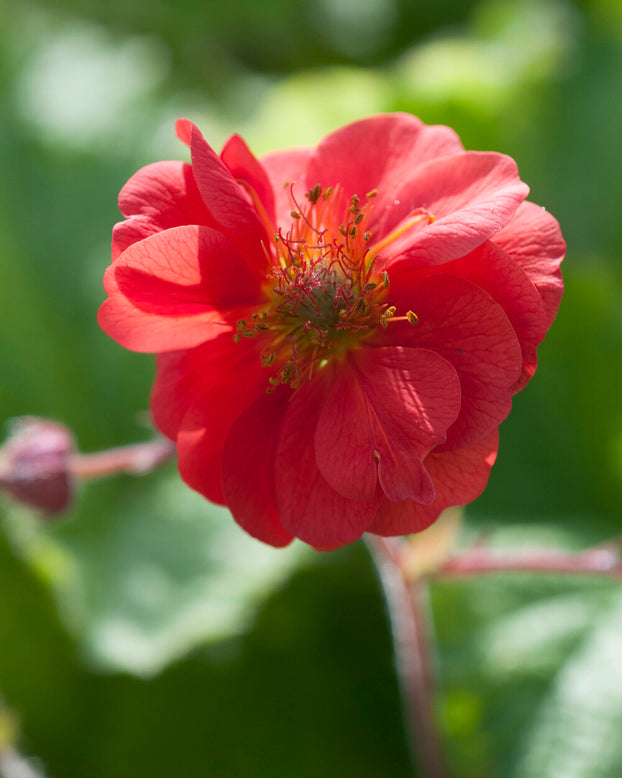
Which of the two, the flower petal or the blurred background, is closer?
the flower petal

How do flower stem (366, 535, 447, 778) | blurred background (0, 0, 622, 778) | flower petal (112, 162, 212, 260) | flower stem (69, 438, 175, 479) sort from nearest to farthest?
flower petal (112, 162, 212, 260) < flower stem (69, 438, 175, 479) < flower stem (366, 535, 447, 778) < blurred background (0, 0, 622, 778)

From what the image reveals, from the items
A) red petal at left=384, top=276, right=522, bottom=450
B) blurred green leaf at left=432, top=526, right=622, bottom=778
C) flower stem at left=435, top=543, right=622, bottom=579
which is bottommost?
blurred green leaf at left=432, top=526, right=622, bottom=778

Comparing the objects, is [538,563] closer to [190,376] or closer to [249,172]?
[190,376]

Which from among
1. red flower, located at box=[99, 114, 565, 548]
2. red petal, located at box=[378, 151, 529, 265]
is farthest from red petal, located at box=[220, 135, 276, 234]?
red petal, located at box=[378, 151, 529, 265]

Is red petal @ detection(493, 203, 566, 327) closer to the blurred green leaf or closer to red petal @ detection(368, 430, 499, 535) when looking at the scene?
red petal @ detection(368, 430, 499, 535)

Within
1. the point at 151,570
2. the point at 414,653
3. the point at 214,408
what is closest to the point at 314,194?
the point at 214,408

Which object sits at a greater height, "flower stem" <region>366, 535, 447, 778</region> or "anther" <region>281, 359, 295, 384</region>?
"anther" <region>281, 359, 295, 384</region>
